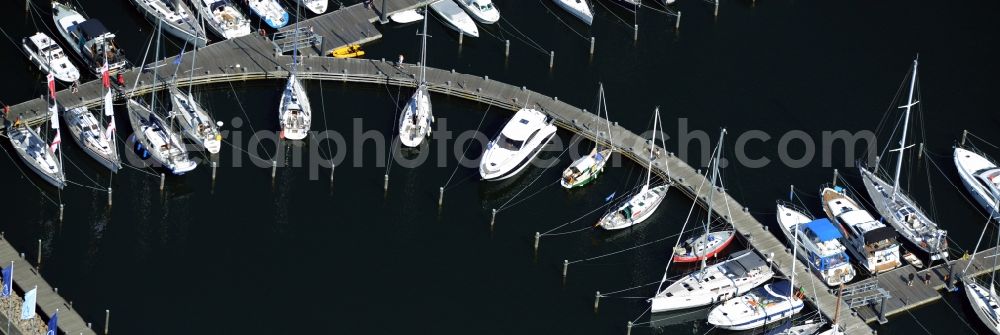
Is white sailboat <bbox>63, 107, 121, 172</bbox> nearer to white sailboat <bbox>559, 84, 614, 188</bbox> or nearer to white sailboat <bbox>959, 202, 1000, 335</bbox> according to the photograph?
white sailboat <bbox>559, 84, 614, 188</bbox>

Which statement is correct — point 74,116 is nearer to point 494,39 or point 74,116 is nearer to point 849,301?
point 494,39

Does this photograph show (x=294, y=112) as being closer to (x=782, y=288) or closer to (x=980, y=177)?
(x=782, y=288)

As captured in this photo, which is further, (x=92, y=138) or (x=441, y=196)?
(x=92, y=138)

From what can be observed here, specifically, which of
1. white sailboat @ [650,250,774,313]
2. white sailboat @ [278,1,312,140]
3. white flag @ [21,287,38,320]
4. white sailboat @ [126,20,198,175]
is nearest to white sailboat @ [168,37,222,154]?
white sailboat @ [126,20,198,175]

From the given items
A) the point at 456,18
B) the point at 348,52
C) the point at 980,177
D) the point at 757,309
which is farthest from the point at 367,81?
the point at 980,177

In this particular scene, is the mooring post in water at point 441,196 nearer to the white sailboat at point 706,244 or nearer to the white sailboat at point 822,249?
the white sailboat at point 706,244
